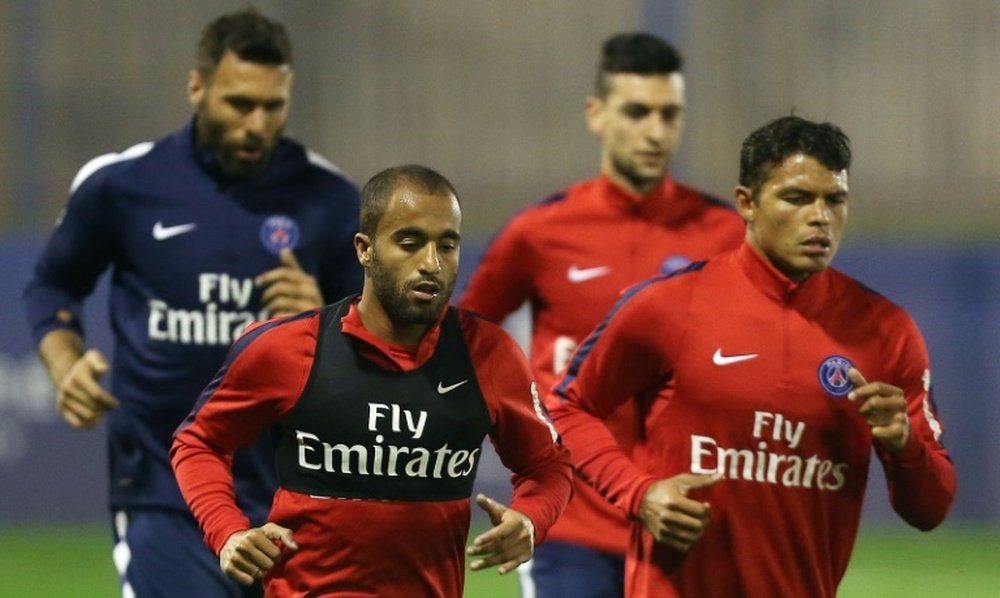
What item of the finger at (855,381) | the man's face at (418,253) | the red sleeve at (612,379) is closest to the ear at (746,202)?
the red sleeve at (612,379)

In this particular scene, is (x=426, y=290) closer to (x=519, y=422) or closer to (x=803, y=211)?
(x=519, y=422)

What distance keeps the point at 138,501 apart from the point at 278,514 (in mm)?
1398

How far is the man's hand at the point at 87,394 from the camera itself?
19.2 ft

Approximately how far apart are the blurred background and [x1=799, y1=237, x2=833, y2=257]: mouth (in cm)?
759

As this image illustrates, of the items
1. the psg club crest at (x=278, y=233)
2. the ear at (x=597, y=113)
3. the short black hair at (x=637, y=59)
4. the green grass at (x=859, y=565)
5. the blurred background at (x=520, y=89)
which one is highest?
the short black hair at (x=637, y=59)

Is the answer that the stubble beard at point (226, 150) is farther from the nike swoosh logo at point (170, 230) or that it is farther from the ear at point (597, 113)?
the ear at point (597, 113)

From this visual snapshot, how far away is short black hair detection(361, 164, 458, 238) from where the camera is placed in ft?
16.4

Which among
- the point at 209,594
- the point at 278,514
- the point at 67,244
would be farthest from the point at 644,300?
the point at 67,244

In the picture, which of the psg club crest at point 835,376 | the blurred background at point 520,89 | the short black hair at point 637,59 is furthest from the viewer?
the blurred background at point 520,89

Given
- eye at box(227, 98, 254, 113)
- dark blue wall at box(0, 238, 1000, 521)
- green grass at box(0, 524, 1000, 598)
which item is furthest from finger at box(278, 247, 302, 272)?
dark blue wall at box(0, 238, 1000, 521)

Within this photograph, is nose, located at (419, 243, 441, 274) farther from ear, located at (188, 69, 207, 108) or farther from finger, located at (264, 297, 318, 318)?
ear, located at (188, 69, 207, 108)

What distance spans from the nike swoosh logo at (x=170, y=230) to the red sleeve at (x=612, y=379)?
1.52 meters

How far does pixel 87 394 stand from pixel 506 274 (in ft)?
5.91

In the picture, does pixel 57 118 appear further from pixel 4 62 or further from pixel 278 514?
pixel 278 514
